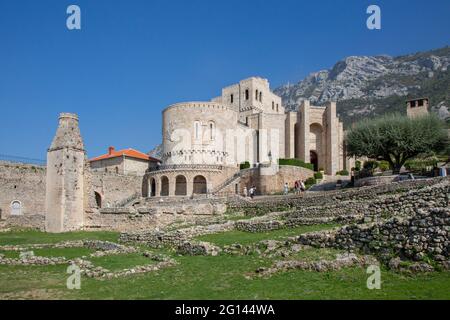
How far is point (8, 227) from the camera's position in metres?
34.2

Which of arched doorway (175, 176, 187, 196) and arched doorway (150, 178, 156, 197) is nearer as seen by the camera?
arched doorway (175, 176, 187, 196)

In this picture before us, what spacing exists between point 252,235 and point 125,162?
40375mm

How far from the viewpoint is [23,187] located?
41.2 meters

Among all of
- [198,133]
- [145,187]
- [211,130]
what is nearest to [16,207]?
[145,187]

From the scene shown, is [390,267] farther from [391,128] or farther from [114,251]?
[391,128]

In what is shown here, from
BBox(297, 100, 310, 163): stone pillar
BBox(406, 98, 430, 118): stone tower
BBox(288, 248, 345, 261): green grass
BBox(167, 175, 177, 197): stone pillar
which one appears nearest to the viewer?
BBox(288, 248, 345, 261): green grass

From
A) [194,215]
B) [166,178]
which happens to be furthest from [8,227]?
[166,178]

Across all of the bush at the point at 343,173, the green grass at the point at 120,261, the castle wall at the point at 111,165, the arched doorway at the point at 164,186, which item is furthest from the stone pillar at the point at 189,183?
the green grass at the point at 120,261

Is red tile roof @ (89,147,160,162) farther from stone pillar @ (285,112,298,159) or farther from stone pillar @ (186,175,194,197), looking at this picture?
stone pillar @ (285,112,298,159)

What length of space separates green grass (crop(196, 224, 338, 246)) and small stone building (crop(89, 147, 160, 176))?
3700 cm

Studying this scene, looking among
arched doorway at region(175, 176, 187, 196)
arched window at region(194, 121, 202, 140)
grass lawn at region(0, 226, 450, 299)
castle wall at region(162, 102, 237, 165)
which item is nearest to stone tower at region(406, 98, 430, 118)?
castle wall at region(162, 102, 237, 165)

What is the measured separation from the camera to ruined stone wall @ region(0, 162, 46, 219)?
40066 millimetres

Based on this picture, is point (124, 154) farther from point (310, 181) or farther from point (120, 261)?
point (120, 261)
